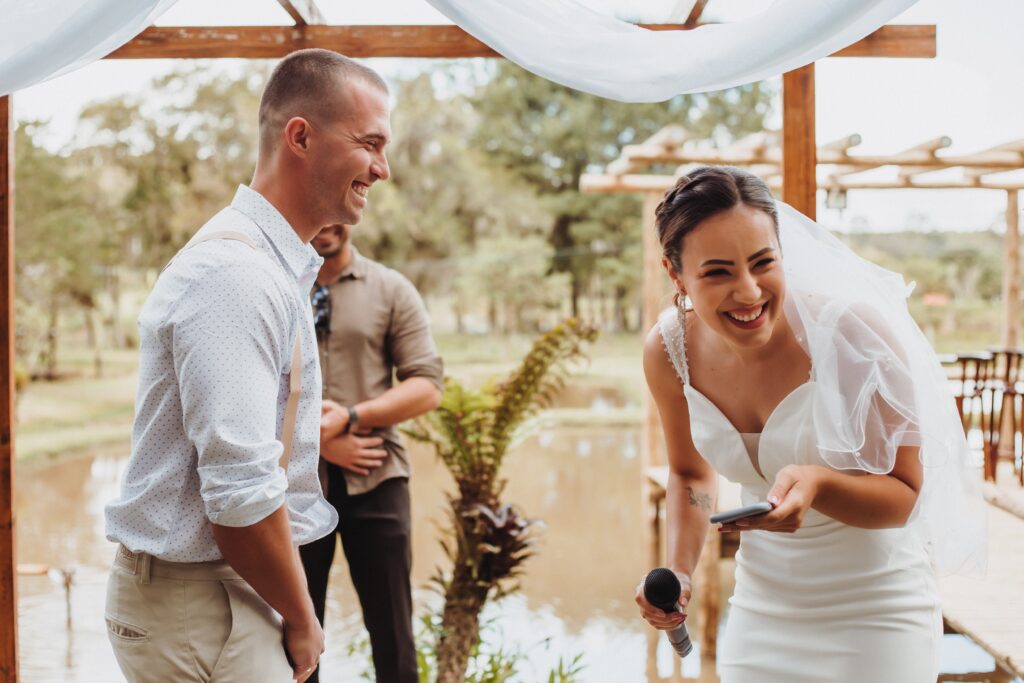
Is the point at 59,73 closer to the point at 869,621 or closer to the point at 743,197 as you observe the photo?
the point at 743,197

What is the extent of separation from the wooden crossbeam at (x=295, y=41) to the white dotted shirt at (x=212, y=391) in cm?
148

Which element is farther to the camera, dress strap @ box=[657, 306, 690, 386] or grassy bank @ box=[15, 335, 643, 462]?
grassy bank @ box=[15, 335, 643, 462]

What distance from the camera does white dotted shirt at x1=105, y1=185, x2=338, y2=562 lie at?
4.78ft

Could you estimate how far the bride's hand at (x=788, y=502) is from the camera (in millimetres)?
1590

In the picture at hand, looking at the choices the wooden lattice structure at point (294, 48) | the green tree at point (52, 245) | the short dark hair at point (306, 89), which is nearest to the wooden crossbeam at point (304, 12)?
the wooden lattice structure at point (294, 48)

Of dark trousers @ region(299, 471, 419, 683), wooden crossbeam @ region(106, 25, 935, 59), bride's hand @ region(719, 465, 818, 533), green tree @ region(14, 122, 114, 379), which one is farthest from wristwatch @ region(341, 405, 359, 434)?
green tree @ region(14, 122, 114, 379)

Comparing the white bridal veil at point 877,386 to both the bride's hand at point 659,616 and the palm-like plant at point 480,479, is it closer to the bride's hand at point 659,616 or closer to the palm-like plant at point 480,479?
the bride's hand at point 659,616

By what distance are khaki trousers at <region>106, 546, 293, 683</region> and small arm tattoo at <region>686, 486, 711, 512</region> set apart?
38.6 inches

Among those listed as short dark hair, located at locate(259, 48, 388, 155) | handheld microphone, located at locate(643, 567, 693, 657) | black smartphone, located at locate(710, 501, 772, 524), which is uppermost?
short dark hair, located at locate(259, 48, 388, 155)

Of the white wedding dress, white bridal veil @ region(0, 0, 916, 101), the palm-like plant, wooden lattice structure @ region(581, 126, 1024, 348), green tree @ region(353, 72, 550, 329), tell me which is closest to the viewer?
the white wedding dress

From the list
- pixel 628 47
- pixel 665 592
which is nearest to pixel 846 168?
pixel 628 47

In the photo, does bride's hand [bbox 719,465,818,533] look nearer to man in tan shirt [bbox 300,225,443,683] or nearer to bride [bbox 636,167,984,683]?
bride [bbox 636,167,984,683]

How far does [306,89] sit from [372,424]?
1.64m

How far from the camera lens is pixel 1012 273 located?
7.99 metres
